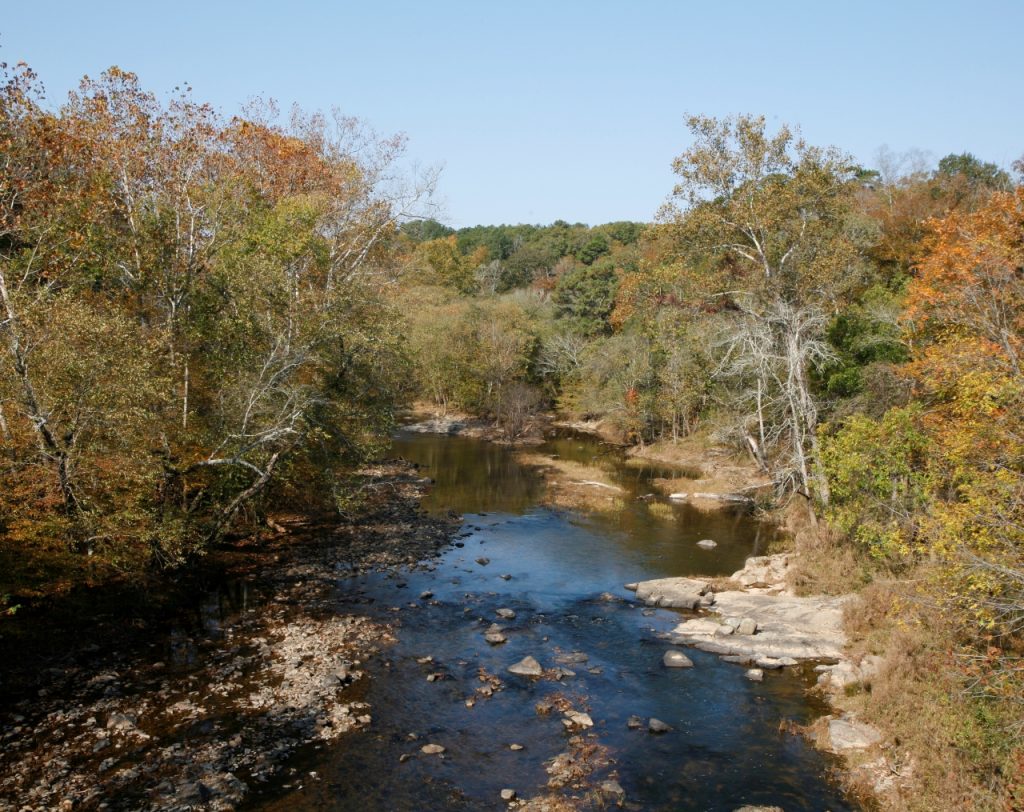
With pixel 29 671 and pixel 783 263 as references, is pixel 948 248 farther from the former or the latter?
pixel 29 671

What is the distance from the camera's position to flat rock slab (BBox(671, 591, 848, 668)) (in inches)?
792

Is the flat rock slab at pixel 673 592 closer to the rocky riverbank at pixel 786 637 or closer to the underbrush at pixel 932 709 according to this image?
the rocky riverbank at pixel 786 637

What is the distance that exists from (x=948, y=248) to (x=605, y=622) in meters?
17.1

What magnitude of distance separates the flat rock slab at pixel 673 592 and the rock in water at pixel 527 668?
22.4 feet

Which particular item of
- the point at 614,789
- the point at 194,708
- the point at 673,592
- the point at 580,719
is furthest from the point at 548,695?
the point at 673,592

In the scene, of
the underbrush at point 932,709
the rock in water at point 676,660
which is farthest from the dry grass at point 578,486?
the underbrush at point 932,709

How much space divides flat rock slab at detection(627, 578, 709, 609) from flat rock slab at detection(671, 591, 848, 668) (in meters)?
0.91

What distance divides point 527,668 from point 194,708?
325 inches

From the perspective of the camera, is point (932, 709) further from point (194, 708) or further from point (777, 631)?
point (194, 708)

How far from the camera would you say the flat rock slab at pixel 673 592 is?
2447cm

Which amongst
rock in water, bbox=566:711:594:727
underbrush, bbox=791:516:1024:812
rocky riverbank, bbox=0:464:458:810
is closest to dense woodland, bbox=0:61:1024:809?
underbrush, bbox=791:516:1024:812

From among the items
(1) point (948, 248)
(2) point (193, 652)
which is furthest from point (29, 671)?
(1) point (948, 248)

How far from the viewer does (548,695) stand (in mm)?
17656

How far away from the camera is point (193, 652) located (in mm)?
19125
